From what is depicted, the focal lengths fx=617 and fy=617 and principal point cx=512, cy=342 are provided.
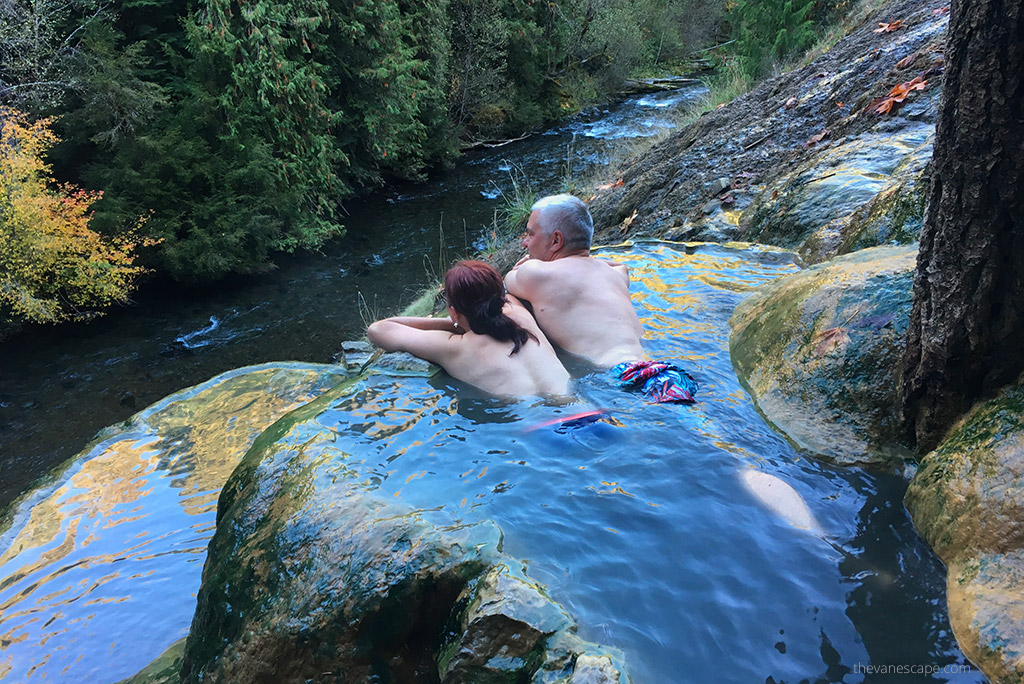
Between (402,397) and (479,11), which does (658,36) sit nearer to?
(479,11)

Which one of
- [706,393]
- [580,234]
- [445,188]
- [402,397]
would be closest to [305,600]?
[402,397]

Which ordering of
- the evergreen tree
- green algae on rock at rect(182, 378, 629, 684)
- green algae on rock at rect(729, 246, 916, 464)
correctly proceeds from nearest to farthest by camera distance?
green algae on rock at rect(182, 378, 629, 684)
green algae on rock at rect(729, 246, 916, 464)
the evergreen tree

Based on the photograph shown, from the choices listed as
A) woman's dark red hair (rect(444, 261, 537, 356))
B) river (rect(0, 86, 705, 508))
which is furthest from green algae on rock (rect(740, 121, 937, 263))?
river (rect(0, 86, 705, 508))

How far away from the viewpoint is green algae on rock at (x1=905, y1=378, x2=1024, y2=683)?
1.78 m

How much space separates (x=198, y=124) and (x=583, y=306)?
34.5ft

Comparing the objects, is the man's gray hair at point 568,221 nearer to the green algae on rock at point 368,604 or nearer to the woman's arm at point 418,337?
the woman's arm at point 418,337

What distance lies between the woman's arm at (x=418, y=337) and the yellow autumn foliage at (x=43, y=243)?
819 centimetres

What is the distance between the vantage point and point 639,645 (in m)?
1.93

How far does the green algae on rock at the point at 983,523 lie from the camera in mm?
1775

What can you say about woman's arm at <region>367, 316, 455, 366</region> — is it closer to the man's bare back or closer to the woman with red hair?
the woman with red hair

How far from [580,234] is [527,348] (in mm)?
1256

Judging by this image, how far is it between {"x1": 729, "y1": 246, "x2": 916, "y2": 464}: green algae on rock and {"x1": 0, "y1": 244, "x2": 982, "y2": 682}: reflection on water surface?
140mm

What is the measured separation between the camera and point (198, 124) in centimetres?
1154

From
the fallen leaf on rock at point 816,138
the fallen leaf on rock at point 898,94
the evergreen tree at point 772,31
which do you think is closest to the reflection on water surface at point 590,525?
the fallen leaf on rock at point 898,94
